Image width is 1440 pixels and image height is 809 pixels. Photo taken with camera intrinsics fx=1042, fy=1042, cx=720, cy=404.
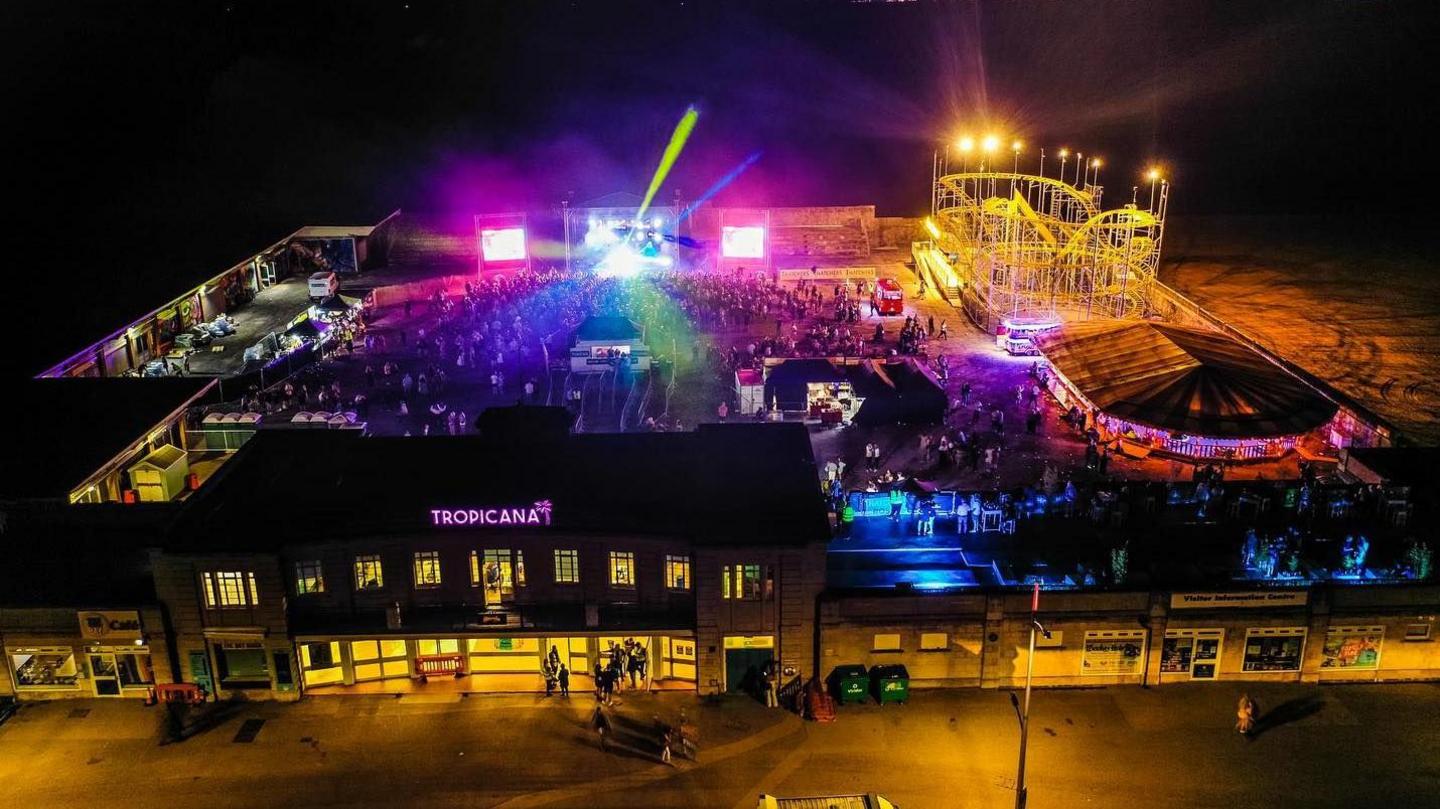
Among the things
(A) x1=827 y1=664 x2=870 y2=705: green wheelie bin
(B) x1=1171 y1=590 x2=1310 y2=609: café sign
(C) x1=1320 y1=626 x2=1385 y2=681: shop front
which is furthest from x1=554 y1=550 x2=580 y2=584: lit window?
(C) x1=1320 y1=626 x2=1385 y2=681: shop front

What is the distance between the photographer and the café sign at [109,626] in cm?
3281

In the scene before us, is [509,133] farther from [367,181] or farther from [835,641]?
[835,641]

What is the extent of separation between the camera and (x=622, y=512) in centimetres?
3375

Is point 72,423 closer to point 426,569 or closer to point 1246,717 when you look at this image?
point 426,569

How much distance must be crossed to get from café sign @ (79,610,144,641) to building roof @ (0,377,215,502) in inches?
370

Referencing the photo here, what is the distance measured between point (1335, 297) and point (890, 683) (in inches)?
2433

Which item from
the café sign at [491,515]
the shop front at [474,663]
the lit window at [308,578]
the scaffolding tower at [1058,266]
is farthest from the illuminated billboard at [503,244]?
the shop front at [474,663]

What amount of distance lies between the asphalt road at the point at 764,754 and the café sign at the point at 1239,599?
9.66 ft

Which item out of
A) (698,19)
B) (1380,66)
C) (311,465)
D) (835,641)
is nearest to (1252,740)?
(835,641)

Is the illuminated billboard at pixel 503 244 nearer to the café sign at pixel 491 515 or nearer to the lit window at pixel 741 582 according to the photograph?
the café sign at pixel 491 515

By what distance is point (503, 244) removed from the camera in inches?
3152

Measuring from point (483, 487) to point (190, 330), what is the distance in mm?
40823

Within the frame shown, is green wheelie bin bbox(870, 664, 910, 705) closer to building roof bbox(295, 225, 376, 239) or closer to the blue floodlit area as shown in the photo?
the blue floodlit area

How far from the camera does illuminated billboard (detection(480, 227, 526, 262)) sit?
261ft
